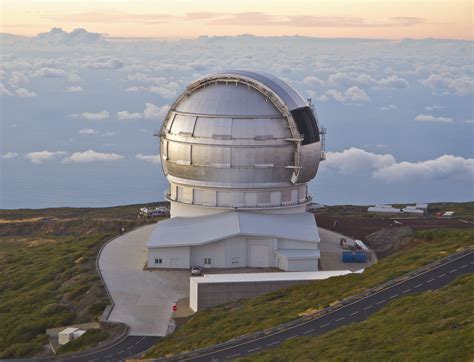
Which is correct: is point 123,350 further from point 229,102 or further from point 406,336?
point 229,102

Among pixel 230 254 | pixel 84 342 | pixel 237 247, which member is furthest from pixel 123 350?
pixel 237 247

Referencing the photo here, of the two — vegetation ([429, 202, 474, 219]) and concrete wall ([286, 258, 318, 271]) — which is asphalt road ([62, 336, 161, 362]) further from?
vegetation ([429, 202, 474, 219])

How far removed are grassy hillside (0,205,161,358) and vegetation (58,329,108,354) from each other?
6.20 feet

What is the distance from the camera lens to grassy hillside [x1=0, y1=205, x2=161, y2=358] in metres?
45.2

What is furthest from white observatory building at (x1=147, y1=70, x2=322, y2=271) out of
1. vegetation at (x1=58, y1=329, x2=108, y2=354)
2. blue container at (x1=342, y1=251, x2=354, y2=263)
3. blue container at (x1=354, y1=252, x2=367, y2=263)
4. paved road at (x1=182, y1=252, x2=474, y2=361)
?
vegetation at (x1=58, y1=329, x2=108, y2=354)

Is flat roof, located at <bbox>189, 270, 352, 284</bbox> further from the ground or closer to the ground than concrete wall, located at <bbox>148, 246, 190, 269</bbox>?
closer to the ground

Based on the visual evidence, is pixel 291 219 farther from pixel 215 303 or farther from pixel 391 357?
pixel 391 357

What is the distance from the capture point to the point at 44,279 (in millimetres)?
57250

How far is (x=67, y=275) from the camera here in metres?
56.3

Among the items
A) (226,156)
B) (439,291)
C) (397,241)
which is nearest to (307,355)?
(439,291)

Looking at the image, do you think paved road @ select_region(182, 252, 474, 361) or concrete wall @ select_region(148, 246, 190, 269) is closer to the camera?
paved road @ select_region(182, 252, 474, 361)

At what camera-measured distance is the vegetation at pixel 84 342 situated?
41125mm

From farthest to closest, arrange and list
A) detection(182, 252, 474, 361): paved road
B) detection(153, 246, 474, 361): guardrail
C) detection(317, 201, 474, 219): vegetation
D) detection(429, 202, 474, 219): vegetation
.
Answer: detection(429, 202, 474, 219): vegetation
detection(317, 201, 474, 219): vegetation
detection(153, 246, 474, 361): guardrail
detection(182, 252, 474, 361): paved road

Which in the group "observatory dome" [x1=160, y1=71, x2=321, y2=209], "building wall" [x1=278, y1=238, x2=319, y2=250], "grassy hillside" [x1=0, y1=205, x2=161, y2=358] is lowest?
"grassy hillside" [x1=0, y1=205, x2=161, y2=358]
